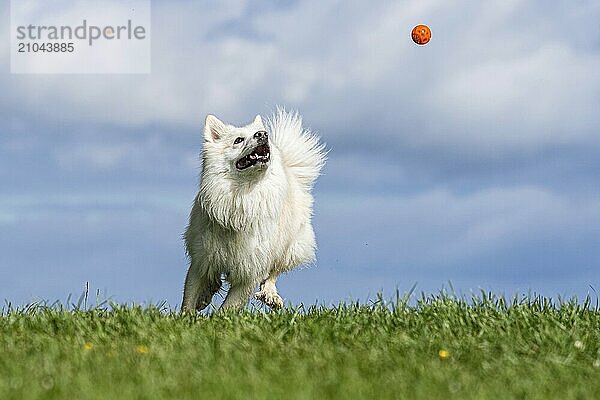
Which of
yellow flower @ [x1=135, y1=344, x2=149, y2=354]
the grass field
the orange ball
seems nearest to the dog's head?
the grass field

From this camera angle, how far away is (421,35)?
27.6ft

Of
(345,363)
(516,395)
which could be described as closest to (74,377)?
(345,363)

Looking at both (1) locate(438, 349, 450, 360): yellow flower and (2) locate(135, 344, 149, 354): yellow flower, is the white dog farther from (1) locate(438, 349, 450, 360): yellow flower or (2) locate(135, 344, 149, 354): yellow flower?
(1) locate(438, 349, 450, 360): yellow flower

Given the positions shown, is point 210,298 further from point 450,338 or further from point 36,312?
point 450,338

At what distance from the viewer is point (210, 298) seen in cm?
935

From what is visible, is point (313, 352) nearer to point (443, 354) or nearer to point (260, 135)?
point (443, 354)

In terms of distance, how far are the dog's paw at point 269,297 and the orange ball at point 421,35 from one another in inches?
122

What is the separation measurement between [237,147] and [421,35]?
2076 millimetres

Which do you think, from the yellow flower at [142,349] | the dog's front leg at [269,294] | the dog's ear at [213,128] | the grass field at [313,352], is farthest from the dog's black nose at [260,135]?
the yellow flower at [142,349]

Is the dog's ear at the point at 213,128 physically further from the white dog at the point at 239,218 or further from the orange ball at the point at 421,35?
the orange ball at the point at 421,35

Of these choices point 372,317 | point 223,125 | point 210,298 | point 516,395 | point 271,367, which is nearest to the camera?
point 516,395

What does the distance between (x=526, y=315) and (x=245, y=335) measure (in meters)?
2.51

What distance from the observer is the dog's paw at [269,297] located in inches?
371

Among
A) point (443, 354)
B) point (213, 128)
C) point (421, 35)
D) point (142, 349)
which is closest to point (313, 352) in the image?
point (443, 354)
